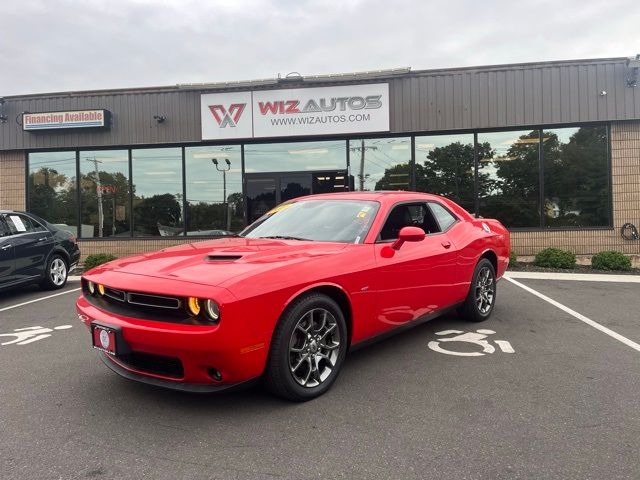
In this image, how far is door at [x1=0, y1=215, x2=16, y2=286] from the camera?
7.17m

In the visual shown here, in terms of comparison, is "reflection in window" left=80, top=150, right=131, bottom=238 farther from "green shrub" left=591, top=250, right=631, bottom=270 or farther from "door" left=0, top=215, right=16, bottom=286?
"green shrub" left=591, top=250, right=631, bottom=270

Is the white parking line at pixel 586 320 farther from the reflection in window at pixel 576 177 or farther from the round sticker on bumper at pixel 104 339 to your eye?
the round sticker on bumper at pixel 104 339

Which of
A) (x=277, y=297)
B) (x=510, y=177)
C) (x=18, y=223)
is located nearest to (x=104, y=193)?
(x=18, y=223)

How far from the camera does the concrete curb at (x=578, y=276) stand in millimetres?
8562

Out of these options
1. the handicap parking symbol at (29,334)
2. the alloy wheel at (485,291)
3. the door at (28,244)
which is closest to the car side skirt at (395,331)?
the alloy wheel at (485,291)

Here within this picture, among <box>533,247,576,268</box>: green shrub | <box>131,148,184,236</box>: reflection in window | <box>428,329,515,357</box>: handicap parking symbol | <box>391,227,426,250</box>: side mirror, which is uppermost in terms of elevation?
<box>131,148,184,236</box>: reflection in window

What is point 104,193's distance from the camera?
12.5m

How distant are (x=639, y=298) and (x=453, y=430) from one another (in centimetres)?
547

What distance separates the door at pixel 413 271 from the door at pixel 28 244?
6.17 m

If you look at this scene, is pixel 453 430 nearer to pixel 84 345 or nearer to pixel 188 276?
pixel 188 276

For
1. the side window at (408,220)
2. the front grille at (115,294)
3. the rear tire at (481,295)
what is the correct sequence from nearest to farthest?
the front grille at (115,294), the side window at (408,220), the rear tire at (481,295)

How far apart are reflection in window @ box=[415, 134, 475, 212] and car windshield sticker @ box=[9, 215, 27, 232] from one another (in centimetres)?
810

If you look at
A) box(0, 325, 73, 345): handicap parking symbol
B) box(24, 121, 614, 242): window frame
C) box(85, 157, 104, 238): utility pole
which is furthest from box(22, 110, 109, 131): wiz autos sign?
box(0, 325, 73, 345): handicap parking symbol

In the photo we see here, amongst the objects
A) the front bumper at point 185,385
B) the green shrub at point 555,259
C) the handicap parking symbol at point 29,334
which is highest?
the green shrub at point 555,259
